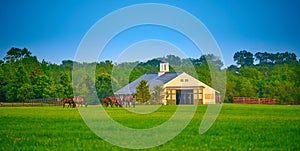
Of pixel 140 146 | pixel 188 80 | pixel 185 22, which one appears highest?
pixel 185 22

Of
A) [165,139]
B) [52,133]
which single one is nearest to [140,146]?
[165,139]

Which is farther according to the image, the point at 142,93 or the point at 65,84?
the point at 65,84

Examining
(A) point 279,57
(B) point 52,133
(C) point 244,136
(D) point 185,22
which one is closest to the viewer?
(C) point 244,136

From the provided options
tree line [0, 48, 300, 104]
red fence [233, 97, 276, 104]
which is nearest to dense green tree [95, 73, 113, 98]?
tree line [0, 48, 300, 104]

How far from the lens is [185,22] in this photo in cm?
5122

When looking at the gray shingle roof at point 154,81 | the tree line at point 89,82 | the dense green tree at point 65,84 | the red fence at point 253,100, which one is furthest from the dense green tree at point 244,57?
the dense green tree at point 65,84

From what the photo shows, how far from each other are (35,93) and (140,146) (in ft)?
198

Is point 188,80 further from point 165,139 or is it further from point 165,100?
point 165,139

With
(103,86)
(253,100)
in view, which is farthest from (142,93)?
(253,100)

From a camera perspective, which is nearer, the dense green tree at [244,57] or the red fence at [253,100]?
the red fence at [253,100]

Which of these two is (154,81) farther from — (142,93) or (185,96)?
(142,93)

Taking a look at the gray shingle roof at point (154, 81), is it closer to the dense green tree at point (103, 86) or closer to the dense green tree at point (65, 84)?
the dense green tree at point (103, 86)

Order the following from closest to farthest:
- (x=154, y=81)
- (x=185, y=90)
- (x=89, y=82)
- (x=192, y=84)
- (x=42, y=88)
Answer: (x=42, y=88), (x=192, y=84), (x=185, y=90), (x=154, y=81), (x=89, y=82)

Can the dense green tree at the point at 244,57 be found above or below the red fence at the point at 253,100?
above
